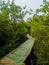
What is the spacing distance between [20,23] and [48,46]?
163 inches

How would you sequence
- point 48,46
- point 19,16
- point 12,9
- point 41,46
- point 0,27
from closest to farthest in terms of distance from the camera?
point 0,27, point 48,46, point 41,46, point 12,9, point 19,16

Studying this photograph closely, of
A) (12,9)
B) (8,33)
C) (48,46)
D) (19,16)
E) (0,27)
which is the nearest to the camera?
(0,27)

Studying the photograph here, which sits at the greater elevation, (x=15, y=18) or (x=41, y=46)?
(x=15, y=18)

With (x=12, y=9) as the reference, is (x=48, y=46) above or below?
below

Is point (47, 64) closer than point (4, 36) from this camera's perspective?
No

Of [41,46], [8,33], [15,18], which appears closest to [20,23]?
[15,18]

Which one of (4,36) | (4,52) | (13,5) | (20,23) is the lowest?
(4,52)

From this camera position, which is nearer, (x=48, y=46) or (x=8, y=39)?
(x=8, y=39)

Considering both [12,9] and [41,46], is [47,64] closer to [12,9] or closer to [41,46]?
[41,46]

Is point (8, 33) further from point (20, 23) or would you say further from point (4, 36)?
point (20, 23)

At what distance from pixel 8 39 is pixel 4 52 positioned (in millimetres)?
717

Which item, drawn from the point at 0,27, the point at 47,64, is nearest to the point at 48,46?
the point at 47,64

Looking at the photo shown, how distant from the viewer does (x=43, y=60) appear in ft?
34.1

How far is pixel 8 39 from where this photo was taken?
802 centimetres
